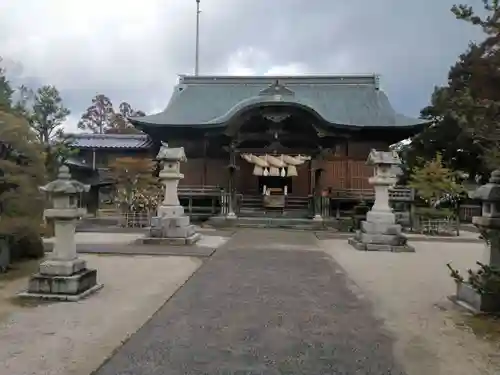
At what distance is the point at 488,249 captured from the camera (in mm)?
5566

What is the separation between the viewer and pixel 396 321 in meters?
4.88

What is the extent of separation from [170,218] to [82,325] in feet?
22.9

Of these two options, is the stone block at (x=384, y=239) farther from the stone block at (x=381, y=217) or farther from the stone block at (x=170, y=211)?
the stone block at (x=170, y=211)

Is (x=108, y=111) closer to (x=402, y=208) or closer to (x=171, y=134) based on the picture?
(x=171, y=134)

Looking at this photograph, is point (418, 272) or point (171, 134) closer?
point (418, 272)

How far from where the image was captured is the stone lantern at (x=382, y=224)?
11.0 meters

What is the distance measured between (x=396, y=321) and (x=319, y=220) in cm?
1292

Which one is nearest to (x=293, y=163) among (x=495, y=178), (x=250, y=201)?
(x=250, y=201)

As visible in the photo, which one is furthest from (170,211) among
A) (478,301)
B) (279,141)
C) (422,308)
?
(279,141)

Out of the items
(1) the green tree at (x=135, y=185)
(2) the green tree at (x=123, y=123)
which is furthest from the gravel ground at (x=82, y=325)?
(2) the green tree at (x=123, y=123)

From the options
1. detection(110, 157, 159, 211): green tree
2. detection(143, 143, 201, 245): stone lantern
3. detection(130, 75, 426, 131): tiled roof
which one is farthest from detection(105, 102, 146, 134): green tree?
detection(143, 143, 201, 245): stone lantern

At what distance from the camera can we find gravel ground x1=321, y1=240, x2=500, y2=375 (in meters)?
3.71

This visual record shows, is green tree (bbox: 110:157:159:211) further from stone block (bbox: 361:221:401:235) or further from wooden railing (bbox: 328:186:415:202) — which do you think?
stone block (bbox: 361:221:401:235)

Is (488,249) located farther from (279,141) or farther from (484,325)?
(279,141)
